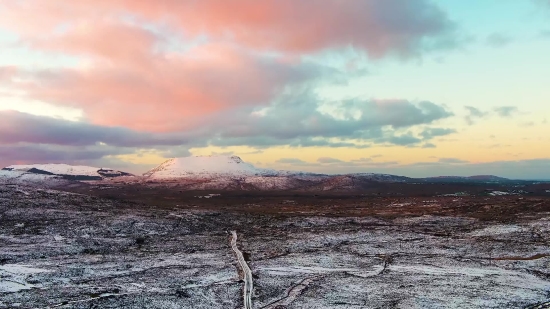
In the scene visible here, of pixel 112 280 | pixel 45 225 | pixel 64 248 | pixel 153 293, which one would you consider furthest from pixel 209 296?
pixel 45 225

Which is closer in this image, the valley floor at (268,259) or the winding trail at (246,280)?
the winding trail at (246,280)

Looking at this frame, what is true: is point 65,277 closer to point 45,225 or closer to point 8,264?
point 8,264

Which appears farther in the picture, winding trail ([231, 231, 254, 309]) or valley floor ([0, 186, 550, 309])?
valley floor ([0, 186, 550, 309])

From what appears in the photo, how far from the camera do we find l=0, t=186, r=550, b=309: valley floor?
36875mm

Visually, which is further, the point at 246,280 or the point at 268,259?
the point at 268,259

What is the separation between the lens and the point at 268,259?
55.4 metres

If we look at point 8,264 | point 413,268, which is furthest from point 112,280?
point 413,268

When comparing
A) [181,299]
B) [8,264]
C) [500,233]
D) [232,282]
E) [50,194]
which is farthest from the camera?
[50,194]

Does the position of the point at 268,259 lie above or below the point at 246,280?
below

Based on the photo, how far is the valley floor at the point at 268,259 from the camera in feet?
121

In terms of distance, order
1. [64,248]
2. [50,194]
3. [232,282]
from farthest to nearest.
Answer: [50,194], [64,248], [232,282]

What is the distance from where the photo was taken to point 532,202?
120812 mm

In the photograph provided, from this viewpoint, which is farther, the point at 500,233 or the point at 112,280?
the point at 500,233

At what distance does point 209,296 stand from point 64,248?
3580 centimetres
